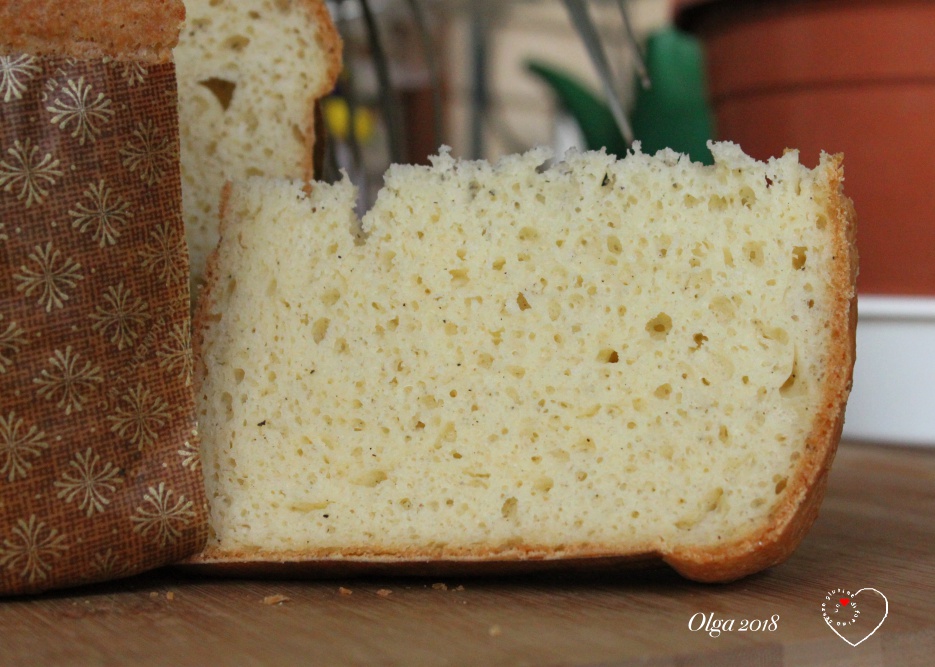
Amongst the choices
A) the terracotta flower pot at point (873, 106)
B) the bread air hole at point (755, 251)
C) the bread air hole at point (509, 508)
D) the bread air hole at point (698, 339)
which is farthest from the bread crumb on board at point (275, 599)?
the terracotta flower pot at point (873, 106)

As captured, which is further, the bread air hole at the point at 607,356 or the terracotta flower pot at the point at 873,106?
the terracotta flower pot at the point at 873,106

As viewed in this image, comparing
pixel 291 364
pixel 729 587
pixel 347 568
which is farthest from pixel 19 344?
pixel 729 587

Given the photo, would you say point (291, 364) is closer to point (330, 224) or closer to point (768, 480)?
point (330, 224)

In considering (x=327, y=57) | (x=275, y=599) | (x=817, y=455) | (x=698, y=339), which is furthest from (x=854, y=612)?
(x=327, y=57)

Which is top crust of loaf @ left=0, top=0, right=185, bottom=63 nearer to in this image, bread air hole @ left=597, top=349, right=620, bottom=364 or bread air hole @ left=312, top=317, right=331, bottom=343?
bread air hole @ left=312, top=317, right=331, bottom=343

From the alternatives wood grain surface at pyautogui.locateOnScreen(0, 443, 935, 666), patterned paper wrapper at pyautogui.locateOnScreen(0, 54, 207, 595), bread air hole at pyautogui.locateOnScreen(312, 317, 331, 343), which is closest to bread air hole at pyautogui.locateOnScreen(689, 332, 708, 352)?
wood grain surface at pyautogui.locateOnScreen(0, 443, 935, 666)

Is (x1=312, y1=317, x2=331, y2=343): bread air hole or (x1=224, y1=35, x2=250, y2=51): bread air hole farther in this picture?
(x1=224, y1=35, x2=250, y2=51): bread air hole

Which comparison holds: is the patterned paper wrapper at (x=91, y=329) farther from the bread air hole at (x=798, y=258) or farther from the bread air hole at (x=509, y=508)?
the bread air hole at (x=798, y=258)
